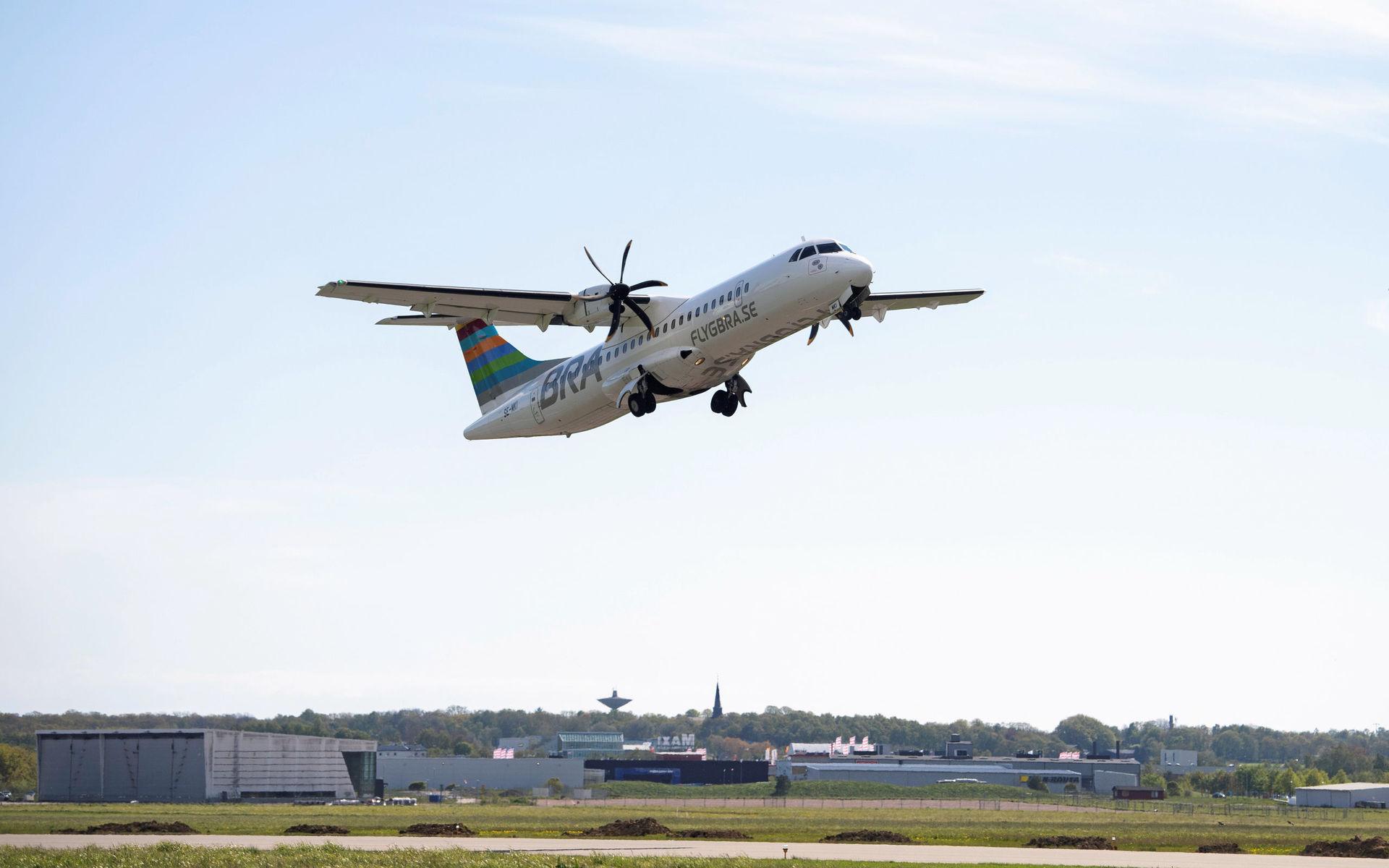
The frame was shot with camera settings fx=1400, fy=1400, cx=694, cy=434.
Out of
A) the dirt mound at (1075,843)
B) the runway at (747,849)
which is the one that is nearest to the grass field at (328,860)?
the runway at (747,849)

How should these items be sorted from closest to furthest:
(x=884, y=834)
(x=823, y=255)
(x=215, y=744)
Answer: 1. (x=823, y=255)
2. (x=884, y=834)
3. (x=215, y=744)

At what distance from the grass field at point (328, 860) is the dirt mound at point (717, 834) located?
10.7 m

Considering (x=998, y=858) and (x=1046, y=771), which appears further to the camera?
(x=1046, y=771)

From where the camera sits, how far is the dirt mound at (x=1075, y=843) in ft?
139

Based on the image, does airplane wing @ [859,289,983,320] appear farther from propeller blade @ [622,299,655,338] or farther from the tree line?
the tree line

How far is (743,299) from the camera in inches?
1570

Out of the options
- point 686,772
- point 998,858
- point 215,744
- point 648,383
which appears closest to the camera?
point 998,858

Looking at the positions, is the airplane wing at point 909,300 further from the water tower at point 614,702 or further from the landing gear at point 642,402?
the water tower at point 614,702

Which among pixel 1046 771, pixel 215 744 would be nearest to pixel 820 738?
pixel 1046 771

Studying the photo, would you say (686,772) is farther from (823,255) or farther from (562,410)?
(823,255)

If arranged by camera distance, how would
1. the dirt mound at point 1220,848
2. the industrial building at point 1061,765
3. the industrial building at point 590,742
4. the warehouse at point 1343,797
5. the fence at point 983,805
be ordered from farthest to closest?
the industrial building at point 590,742 → the industrial building at point 1061,765 → the warehouse at point 1343,797 → the fence at point 983,805 → the dirt mound at point 1220,848

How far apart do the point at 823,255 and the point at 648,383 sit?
756 cm

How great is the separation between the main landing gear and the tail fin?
815 cm

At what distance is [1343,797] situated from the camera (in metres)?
92.8
